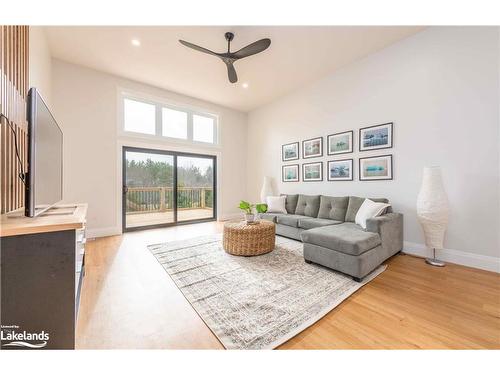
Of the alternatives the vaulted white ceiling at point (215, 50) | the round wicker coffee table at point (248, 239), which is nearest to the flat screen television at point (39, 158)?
the round wicker coffee table at point (248, 239)

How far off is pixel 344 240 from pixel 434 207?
131 cm

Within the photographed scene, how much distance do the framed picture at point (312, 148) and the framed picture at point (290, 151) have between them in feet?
0.61

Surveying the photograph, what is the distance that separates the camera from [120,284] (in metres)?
1.94

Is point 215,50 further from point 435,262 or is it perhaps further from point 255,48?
point 435,262

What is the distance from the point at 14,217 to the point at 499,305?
3.56m

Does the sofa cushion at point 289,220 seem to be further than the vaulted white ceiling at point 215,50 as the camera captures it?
Yes

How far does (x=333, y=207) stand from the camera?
130 inches

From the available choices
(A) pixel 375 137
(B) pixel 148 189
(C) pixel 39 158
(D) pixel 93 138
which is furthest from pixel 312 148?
(D) pixel 93 138

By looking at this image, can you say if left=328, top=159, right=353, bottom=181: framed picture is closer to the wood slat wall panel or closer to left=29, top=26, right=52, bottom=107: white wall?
the wood slat wall panel

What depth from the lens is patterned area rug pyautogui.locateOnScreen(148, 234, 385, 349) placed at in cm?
132

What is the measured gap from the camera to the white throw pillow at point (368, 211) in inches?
102

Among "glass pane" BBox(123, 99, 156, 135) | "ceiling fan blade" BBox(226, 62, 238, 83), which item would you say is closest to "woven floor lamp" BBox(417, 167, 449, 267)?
"ceiling fan blade" BBox(226, 62, 238, 83)

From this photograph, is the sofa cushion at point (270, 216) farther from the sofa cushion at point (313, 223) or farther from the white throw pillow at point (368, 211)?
the white throw pillow at point (368, 211)
